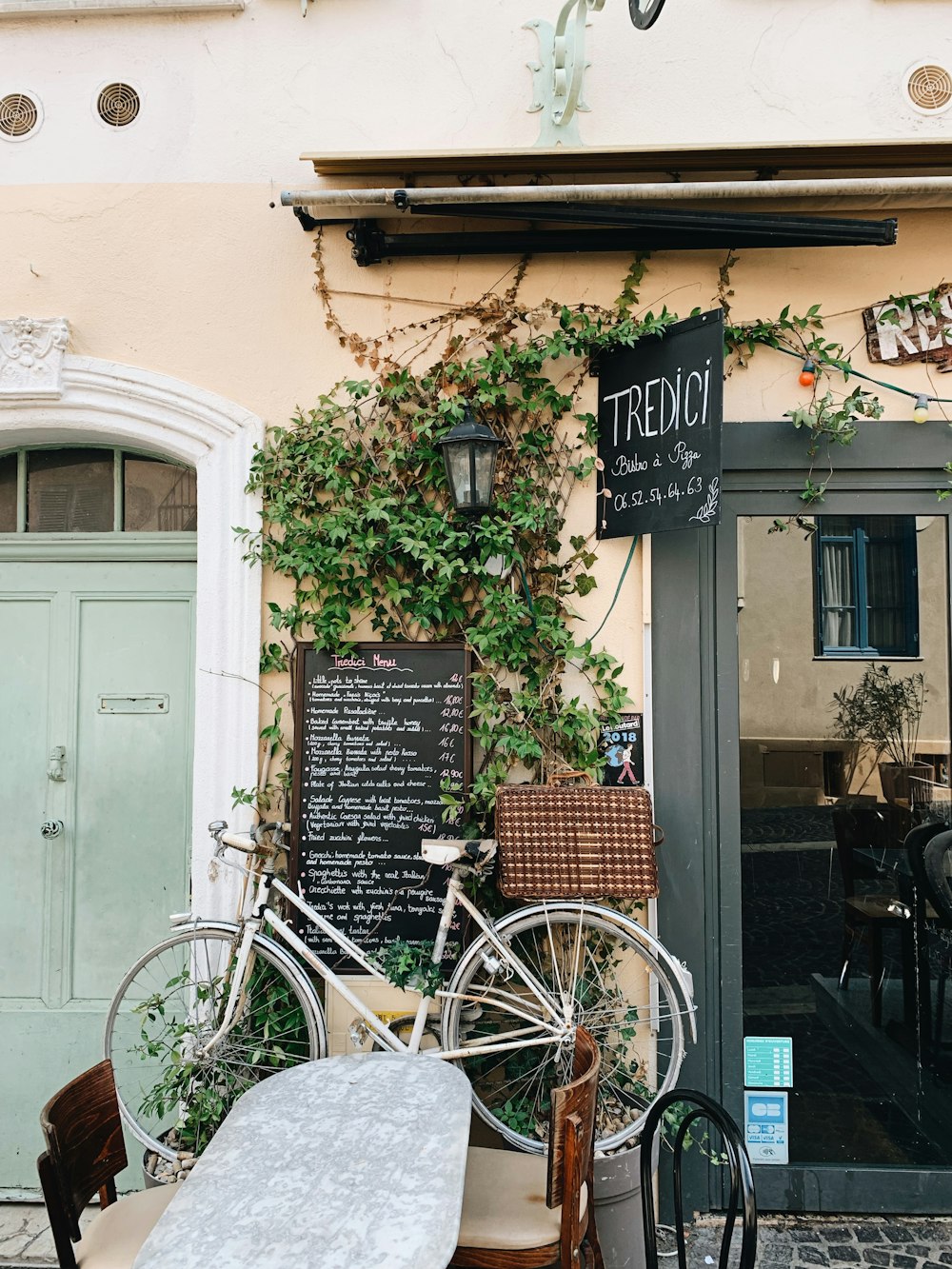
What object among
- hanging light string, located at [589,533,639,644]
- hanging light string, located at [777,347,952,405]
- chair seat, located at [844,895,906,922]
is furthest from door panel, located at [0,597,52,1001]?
chair seat, located at [844,895,906,922]

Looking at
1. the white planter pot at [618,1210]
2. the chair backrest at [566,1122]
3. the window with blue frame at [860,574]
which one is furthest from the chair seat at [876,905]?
the chair backrest at [566,1122]

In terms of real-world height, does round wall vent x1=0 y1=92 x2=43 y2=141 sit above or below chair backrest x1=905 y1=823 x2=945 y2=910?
above

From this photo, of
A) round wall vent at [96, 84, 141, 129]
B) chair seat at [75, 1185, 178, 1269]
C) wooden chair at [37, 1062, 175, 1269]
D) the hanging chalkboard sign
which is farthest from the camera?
round wall vent at [96, 84, 141, 129]

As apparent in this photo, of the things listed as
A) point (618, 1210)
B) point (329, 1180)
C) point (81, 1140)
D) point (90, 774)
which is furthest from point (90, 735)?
point (618, 1210)

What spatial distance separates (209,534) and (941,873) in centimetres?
342

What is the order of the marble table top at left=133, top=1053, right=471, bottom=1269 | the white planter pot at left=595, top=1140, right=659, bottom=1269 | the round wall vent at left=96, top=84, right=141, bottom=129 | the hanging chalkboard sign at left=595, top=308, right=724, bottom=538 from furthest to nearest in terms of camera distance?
1. the round wall vent at left=96, top=84, right=141, bottom=129
2. the hanging chalkboard sign at left=595, top=308, right=724, bottom=538
3. the white planter pot at left=595, top=1140, right=659, bottom=1269
4. the marble table top at left=133, top=1053, right=471, bottom=1269

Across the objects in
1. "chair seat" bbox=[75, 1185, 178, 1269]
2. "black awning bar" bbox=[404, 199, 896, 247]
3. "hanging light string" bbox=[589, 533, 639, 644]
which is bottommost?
"chair seat" bbox=[75, 1185, 178, 1269]

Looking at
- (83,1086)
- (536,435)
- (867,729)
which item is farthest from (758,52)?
(83,1086)

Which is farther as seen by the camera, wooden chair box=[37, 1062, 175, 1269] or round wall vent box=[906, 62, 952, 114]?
round wall vent box=[906, 62, 952, 114]

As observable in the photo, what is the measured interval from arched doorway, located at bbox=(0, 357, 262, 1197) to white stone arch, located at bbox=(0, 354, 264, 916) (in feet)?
0.07

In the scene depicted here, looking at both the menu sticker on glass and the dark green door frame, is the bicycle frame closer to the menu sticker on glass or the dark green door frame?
Answer: the dark green door frame

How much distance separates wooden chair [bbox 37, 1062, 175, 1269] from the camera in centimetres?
230

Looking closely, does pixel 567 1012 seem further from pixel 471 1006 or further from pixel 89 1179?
pixel 89 1179

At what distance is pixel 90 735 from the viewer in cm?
411
